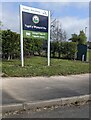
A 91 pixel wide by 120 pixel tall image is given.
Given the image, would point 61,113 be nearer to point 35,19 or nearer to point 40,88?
point 40,88

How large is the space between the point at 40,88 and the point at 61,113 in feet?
8.28

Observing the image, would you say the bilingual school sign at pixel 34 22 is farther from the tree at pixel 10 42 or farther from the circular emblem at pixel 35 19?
the tree at pixel 10 42

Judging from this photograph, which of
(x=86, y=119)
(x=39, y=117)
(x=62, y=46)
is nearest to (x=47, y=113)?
(x=39, y=117)

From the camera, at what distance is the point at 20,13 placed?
1280 cm

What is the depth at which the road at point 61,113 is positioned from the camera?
5.77 m

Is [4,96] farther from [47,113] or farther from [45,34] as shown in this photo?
[45,34]

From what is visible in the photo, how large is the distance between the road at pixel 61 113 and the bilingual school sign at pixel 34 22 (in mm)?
6588

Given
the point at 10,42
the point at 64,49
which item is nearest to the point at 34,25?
the point at 10,42

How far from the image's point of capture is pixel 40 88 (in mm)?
8492

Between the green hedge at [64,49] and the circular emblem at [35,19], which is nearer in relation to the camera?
the circular emblem at [35,19]

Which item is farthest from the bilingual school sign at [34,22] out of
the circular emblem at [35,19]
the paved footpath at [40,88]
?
the paved footpath at [40,88]

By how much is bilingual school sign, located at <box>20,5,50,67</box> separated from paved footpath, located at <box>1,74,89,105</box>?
120 inches

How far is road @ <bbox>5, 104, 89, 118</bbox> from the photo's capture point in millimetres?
5773

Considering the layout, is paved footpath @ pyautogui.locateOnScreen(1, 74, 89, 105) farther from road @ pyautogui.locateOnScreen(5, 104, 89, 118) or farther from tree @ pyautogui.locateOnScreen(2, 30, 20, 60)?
tree @ pyautogui.locateOnScreen(2, 30, 20, 60)
